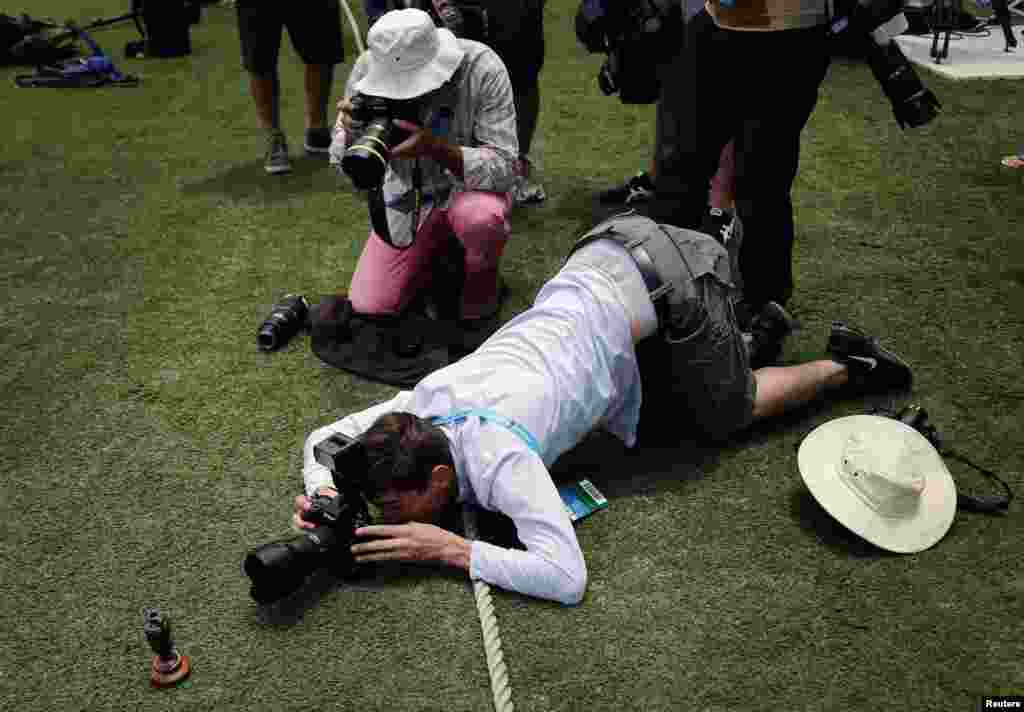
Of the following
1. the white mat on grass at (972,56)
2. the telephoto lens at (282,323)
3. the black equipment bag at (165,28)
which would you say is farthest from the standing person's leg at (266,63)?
the white mat on grass at (972,56)

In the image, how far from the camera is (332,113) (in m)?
4.68

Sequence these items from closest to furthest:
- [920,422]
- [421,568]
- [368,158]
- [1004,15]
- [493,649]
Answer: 1. [493,649]
2. [421,568]
3. [920,422]
4. [368,158]
5. [1004,15]

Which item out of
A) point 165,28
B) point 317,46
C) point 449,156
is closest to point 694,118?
point 449,156

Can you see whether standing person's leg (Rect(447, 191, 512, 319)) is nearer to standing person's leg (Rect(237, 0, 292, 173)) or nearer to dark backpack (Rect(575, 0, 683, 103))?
dark backpack (Rect(575, 0, 683, 103))

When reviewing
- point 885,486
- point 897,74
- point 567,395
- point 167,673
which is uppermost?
point 897,74

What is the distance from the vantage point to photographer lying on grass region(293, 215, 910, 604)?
188 centimetres

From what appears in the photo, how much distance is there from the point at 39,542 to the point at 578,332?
4.40ft

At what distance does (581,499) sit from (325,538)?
2.01 ft

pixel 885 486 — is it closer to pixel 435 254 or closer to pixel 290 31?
pixel 435 254

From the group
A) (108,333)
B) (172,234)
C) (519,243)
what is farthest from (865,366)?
(172,234)

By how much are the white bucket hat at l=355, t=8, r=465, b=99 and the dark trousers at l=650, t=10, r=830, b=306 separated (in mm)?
670

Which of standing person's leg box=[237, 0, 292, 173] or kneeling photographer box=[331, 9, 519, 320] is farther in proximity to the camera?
standing person's leg box=[237, 0, 292, 173]

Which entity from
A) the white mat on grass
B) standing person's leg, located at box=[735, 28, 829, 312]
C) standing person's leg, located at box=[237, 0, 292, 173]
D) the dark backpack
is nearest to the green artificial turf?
standing person's leg, located at box=[237, 0, 292, 173]

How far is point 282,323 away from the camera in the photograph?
2836 millimetres
